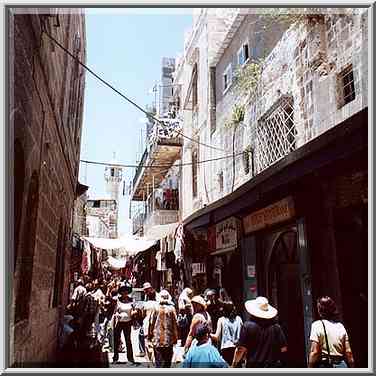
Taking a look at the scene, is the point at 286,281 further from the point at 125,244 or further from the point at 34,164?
the point at 125,244

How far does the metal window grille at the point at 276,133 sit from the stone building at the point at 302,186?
0.02 meters

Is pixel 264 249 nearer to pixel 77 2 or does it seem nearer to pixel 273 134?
pixel 273 134

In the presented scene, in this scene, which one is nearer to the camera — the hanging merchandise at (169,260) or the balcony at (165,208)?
the hanging merchandise at (169,260)

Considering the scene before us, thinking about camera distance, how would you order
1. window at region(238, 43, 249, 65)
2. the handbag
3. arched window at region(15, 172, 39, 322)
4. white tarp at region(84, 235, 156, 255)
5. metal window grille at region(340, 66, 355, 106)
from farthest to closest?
white tarp at region(84, 235, 156, 255)
window at region(238, 43, 249, 65)
metal window grille at region(340, 66, 355, 106)
arched window at region(15, 172, 39, 322)
the handbag

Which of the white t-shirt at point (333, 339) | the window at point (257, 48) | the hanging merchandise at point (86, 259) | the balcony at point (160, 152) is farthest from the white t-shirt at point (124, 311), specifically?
the balcony at point (160, 152)

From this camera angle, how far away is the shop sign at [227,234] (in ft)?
27.7

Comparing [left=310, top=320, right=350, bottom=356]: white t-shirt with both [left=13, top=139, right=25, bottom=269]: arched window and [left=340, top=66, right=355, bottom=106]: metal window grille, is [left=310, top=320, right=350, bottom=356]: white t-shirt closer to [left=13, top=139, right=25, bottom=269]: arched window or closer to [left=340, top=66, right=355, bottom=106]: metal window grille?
[left=13, top=139, right=25, bottom=269]: arched window

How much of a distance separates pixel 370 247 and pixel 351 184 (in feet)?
5.15

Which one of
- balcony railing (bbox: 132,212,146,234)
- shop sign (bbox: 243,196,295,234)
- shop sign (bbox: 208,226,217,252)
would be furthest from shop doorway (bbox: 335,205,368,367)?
balcony railing (bbox: 132,212,146,234)

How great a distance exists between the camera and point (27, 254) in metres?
4.34

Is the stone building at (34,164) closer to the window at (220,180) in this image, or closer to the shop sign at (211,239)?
the shop sign at (211,239)

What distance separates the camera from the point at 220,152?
1137 centimetres

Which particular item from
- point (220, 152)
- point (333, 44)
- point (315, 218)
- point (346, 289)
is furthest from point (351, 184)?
point (220, 152)

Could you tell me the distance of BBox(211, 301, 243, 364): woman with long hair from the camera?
18.3 feet
